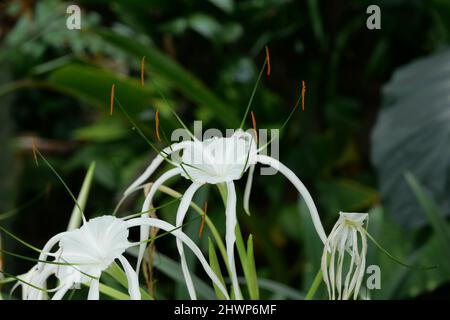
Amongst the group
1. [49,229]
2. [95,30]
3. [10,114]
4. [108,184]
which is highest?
[95,30]

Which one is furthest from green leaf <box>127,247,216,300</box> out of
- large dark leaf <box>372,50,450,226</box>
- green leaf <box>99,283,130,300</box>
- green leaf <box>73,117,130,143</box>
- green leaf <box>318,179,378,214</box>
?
green leaf <box>73,117,130,143</box>

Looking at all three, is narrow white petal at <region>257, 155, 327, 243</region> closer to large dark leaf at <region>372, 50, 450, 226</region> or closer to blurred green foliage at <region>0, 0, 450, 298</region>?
large dark leaf at <region>372, 50, 450, 226</region>

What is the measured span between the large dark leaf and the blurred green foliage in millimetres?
117

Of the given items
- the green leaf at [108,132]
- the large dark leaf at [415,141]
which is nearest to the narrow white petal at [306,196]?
the large dark leaf at [415,141]

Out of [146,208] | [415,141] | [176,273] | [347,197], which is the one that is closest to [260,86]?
[347,197]

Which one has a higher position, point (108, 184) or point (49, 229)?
point (108, 184)

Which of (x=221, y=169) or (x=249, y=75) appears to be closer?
(x=221, y=169)

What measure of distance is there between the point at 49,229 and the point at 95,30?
79 centimetres

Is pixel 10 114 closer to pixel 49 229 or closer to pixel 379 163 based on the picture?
pixel 49 229

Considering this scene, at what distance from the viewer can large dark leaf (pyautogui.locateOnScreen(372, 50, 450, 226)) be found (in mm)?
833

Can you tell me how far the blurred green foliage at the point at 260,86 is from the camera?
3.44ft

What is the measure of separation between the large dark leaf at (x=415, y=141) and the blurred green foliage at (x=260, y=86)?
0.12 meters
